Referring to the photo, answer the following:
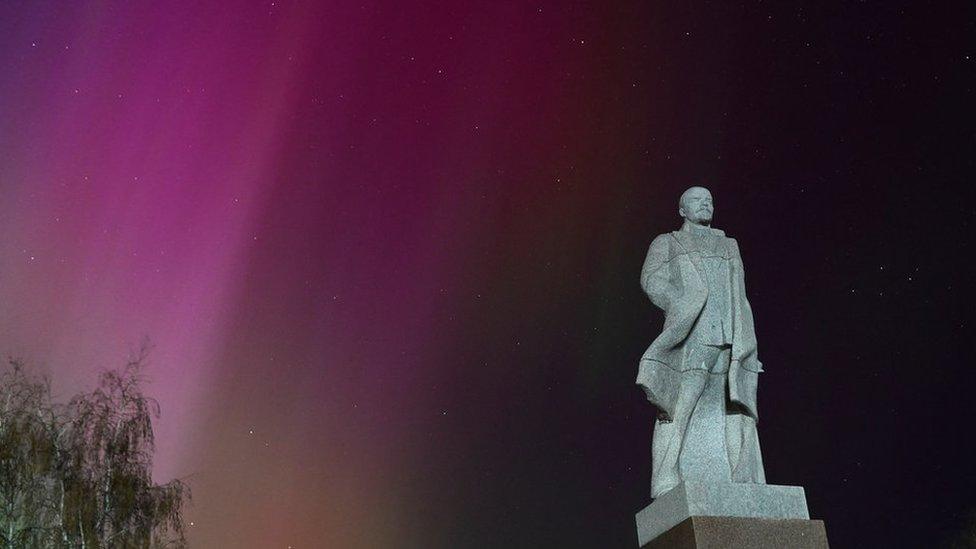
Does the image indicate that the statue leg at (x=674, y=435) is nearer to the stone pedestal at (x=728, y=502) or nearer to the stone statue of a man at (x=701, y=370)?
the stone statue of a man at (x=701, y=370)

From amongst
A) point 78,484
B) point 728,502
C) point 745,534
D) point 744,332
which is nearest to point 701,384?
point 744,332

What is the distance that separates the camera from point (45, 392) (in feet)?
71.7

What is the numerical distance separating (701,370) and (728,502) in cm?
145

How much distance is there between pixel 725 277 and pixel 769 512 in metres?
2.36

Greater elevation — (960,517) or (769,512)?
(960,517)

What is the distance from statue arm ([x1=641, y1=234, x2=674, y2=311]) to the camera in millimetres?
10039

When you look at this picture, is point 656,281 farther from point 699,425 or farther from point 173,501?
point 173,501

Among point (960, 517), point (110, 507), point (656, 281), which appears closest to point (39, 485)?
point (110, 507)

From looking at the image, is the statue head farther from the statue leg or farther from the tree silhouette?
the tree silhouette

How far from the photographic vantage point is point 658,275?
1019 cm

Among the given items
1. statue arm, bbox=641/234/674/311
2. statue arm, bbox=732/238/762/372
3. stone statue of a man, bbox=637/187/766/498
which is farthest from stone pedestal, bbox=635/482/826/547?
statue arm, bbox=641/234/674/311

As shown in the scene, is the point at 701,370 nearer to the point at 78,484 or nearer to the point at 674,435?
the point at 674,435

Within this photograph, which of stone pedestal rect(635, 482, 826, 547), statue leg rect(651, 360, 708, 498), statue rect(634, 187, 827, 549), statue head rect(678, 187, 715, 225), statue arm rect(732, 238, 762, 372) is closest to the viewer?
stone pedestal rect(635, 482, 826, 547)

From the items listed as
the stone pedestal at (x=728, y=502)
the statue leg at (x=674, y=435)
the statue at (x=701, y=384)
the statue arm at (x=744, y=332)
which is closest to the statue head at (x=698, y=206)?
the statue at (x=701, y=384)
